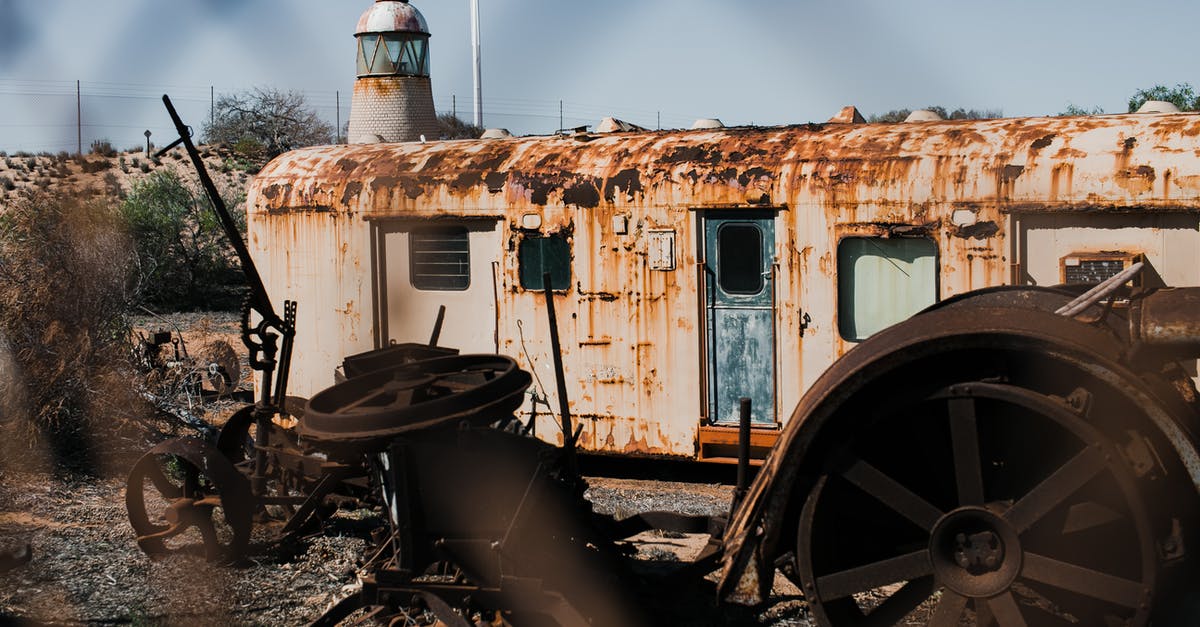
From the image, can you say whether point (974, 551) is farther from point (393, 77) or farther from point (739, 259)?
point (393, 77)

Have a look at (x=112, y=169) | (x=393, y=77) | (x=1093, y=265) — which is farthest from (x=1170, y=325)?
(x=112, y=169)

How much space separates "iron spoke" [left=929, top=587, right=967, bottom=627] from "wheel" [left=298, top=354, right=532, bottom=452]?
5.94ft

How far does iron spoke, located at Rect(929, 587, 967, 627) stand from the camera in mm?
2967

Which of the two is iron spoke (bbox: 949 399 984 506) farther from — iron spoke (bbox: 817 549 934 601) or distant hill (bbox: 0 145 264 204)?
distant hill (bbox: 0 145 264 204)

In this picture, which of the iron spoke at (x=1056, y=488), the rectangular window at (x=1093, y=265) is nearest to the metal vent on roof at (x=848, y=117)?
the rectangular window at (x=1093, y=265)

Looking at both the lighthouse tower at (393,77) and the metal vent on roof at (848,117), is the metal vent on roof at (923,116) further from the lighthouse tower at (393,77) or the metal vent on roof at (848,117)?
the lighthouse tower at (393,77)

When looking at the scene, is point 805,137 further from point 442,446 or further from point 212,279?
point 212,279

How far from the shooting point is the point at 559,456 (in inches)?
173

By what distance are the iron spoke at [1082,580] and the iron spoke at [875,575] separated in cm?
27

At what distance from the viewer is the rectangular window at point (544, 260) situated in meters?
9.16

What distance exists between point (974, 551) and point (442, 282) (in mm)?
7126

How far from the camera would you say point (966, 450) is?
9.81 feet

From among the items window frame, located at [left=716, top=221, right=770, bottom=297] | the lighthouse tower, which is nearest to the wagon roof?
window frame, located at [left=716, top=221, right=770, bottom=297]

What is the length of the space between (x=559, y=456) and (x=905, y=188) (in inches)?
177
